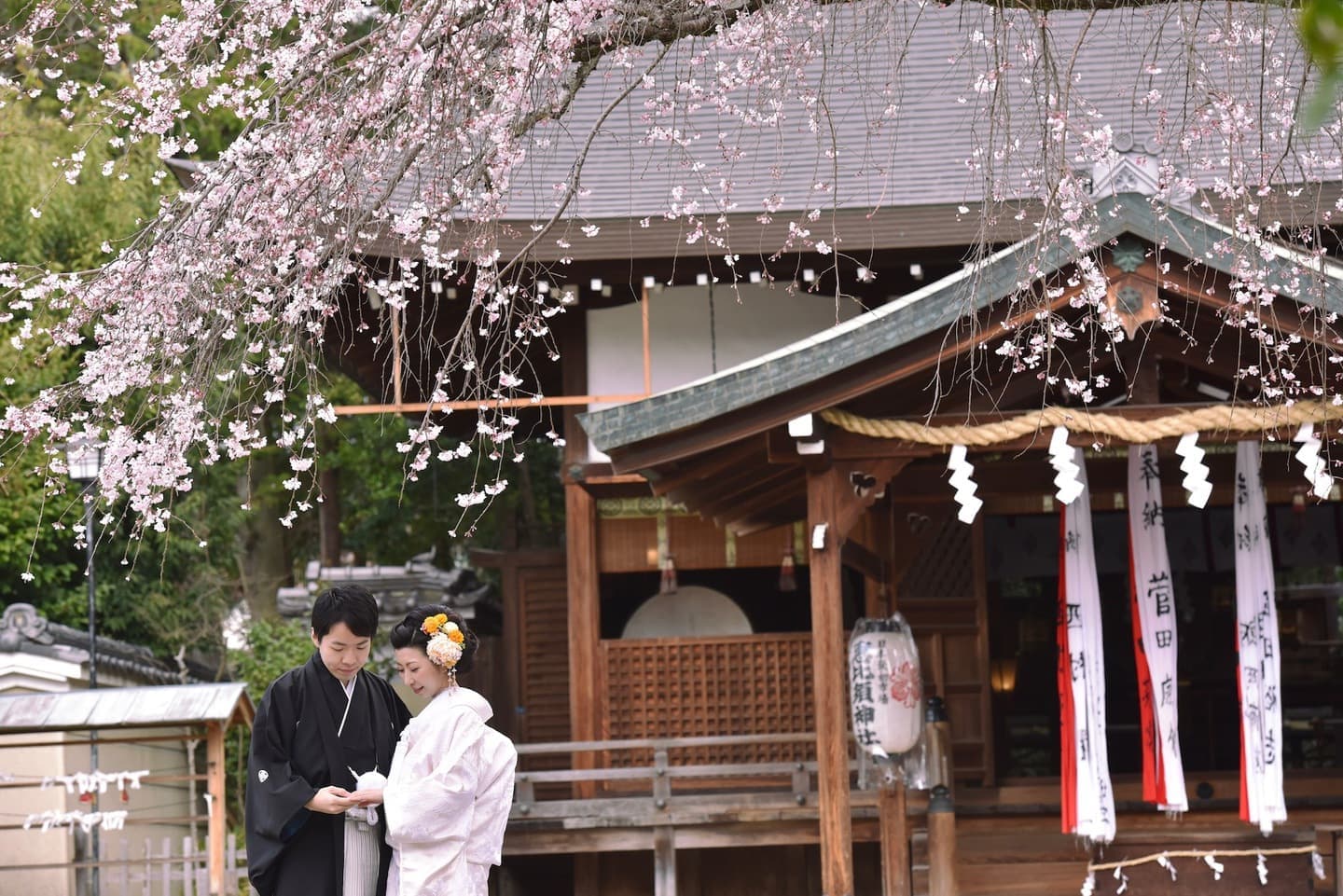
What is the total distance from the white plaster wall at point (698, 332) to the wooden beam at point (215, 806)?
3236 millimetres

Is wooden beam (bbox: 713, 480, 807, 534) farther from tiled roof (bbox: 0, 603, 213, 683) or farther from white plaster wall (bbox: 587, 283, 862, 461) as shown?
tiled roof (bbox: 0, 603, 213, 683)

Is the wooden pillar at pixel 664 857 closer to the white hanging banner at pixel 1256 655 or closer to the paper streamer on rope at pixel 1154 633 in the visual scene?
the paper streamer on rope at pixel 1154 633

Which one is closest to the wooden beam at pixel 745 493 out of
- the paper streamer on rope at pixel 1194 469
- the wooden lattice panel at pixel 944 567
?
the wooden lattice panel at pixel 944 567

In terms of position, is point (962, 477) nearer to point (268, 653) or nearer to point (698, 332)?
point (698, 332)

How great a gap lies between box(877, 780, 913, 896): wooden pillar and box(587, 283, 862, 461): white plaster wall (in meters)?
3.57

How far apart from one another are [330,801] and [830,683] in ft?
13.5

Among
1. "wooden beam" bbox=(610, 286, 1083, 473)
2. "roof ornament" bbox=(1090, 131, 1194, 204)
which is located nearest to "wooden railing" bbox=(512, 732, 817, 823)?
"wooden beam" bbox=(610, 286, 1083, 473)

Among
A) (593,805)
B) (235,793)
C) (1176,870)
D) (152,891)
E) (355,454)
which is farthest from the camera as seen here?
(355,454)

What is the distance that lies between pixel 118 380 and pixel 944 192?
21.7 ft

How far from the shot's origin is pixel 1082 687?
902 centimetres

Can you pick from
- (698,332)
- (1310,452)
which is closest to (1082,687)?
(1310,452)

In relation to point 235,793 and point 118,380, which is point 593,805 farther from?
point 235,793

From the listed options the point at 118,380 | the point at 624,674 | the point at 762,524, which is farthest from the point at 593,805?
the point at 118,380

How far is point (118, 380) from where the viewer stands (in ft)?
22.4
